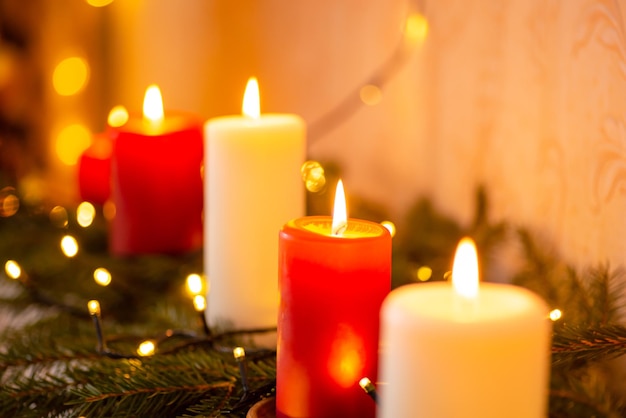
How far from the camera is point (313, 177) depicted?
1.21m

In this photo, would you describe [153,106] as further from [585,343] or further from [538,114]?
[585,343]

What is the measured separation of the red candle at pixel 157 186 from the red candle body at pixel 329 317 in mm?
493

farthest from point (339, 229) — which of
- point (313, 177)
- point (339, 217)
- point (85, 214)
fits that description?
point (85, 214)

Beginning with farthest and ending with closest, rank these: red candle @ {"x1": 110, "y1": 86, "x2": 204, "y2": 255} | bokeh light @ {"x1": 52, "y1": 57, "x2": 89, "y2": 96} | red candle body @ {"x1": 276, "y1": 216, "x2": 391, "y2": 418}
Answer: bokeh light @ {"x1": 52, "y1": 57, "x2": 89, "y2": 96} < red candle @ {"x1": 110, "y1": 86, "x2": 204, "y2": 255} < red candle body @ {"x1": 276, "y1": 216, "x2": 391, "y2": 418}

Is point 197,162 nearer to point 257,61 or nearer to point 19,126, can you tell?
point 257,61

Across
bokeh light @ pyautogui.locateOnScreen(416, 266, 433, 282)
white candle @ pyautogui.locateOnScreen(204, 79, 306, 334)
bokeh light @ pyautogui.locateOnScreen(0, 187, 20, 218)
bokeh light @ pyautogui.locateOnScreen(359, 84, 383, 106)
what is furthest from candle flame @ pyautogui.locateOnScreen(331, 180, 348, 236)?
bokeh light @ pyautogui.locateOnScreen(0, 187, 20, 218)

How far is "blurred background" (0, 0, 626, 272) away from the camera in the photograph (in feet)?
2.63

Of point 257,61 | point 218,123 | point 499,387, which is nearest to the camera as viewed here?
point 499,387

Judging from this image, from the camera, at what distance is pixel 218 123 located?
0.82m

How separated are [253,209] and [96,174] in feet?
1.77

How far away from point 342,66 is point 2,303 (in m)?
0.68

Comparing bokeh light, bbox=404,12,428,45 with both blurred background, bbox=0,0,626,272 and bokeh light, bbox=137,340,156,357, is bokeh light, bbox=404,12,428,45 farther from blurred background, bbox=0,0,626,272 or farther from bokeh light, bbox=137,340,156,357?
bokeh light, bbox=137,340,156,357

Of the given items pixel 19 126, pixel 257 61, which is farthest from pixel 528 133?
pixel 19 126

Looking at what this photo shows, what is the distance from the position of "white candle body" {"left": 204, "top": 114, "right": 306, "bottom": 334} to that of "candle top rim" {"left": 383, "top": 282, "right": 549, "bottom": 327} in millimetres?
326
